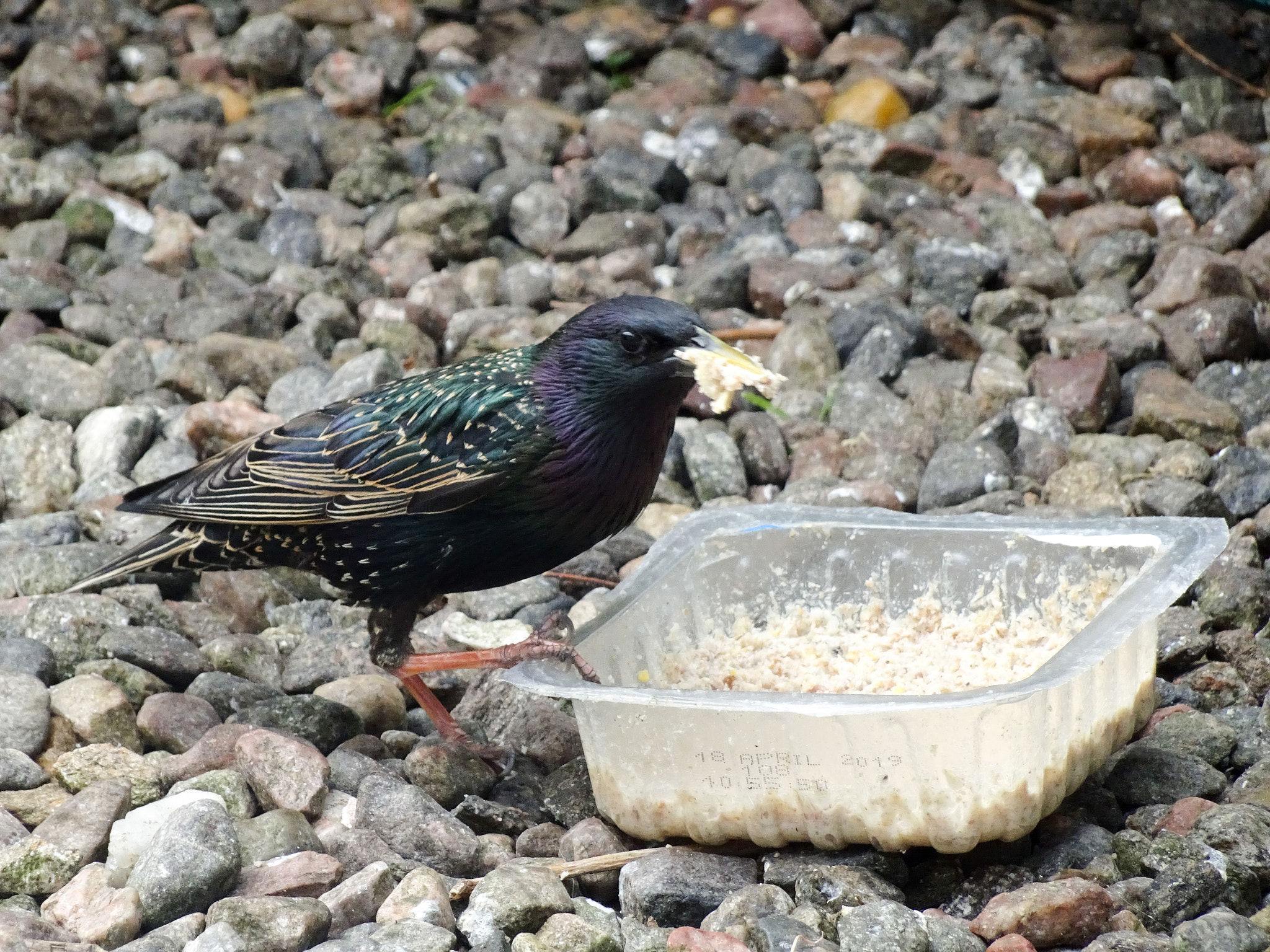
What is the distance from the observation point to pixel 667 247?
601 centimetres

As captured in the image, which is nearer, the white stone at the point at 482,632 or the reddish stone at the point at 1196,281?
the white stone at the point at 482,632

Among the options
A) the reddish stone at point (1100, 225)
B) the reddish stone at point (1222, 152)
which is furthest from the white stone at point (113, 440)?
the reddish stone at point (1222, 152)

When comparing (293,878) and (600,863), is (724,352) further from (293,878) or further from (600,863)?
(293,878)

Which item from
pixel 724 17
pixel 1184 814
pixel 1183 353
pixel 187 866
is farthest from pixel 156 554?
pixel 724 17

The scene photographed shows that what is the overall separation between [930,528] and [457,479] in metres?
1.09

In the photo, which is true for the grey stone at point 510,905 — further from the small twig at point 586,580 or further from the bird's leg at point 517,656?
the small twig at point 586,580

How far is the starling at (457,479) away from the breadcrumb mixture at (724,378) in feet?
0.06

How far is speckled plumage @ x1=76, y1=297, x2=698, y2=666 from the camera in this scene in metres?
3.47

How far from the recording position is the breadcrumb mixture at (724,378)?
3.27 metres

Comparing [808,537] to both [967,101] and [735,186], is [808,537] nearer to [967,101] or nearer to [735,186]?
[735,186]

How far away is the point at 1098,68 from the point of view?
6730mm

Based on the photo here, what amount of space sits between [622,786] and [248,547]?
4.08ft

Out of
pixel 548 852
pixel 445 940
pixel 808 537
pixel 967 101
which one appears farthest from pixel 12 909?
pixel 967 101

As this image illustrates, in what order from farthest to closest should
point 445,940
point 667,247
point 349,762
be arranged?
1. point 667,247
2. point 349,762
3. point 445,940
